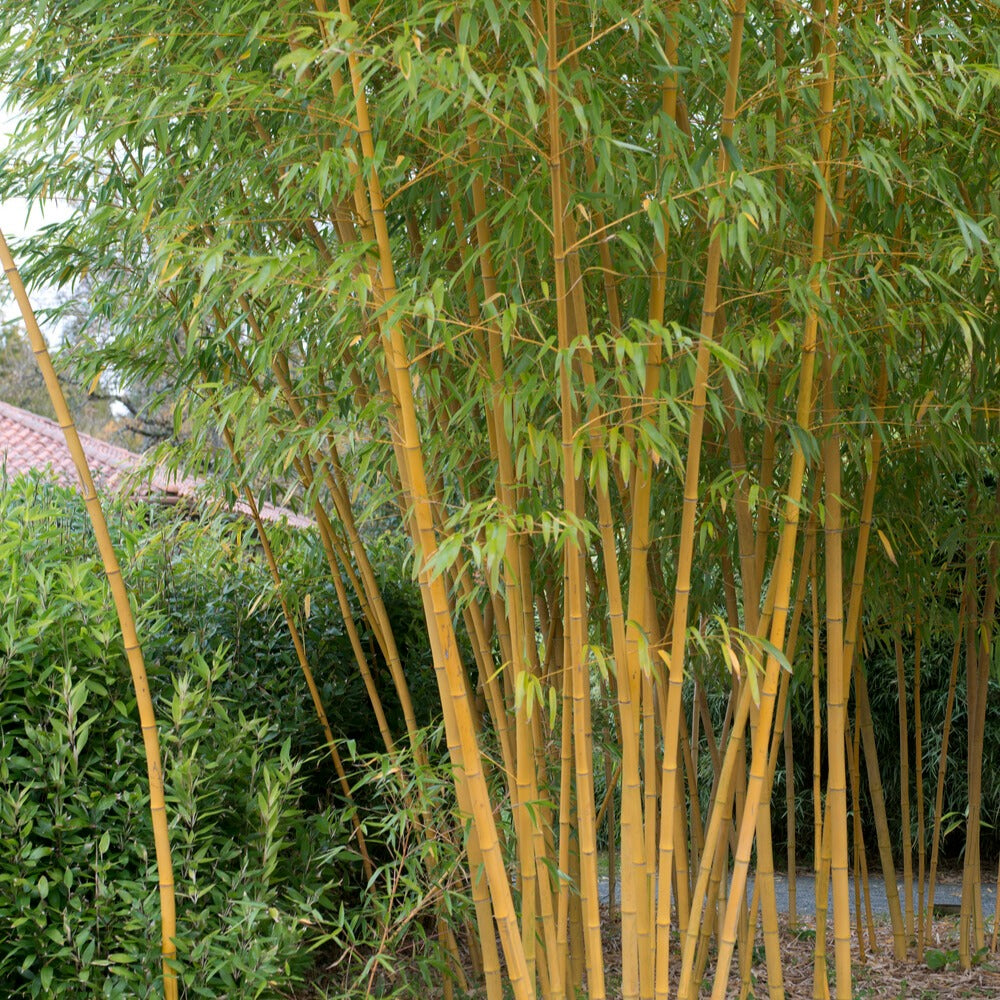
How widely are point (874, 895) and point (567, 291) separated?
461 centimetres

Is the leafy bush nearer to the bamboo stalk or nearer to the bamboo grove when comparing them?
the bamboo grove

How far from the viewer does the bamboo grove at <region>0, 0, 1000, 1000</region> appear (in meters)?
1.89

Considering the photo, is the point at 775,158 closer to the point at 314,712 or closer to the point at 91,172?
the point at 91,172

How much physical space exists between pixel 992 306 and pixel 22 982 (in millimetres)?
2868

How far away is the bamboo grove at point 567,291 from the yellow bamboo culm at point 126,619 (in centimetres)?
28

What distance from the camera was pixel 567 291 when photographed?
2.03 meters

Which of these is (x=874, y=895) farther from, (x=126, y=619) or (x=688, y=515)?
(x=126, y=619)

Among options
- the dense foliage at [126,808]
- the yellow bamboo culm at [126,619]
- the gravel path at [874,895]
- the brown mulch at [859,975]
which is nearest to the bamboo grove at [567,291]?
the yellow bamboo culm at [126,619]

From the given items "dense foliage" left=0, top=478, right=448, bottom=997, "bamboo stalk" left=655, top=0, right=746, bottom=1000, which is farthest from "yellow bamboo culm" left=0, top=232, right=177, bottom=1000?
"bamboo stalk" left=655, top=0, right=746, bottom=1000

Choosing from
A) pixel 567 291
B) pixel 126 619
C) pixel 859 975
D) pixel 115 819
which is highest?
pixel 567 291

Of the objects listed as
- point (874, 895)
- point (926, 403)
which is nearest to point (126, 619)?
point (926, 403)

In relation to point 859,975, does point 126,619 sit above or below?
above

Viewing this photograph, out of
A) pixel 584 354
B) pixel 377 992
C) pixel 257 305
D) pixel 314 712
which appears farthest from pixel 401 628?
pixel 584 354

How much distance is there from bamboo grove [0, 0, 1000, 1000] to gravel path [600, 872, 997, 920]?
2230mm
